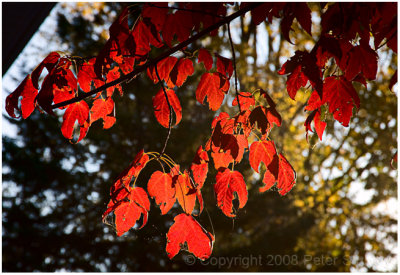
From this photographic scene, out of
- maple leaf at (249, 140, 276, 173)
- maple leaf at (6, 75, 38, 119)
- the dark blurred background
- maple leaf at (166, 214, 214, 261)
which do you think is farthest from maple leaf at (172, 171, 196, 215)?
the dark blurred background

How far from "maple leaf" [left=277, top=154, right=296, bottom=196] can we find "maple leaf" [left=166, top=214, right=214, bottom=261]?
19cm

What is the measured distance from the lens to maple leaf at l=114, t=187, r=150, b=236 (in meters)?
0.76

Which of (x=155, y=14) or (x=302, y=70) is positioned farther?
(x=155, y=14)

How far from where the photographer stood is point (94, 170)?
2793 millimetres

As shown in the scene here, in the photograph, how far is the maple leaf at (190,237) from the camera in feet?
2.34

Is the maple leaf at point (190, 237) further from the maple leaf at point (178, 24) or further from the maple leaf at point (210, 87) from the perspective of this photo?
the maple leaf at point (178, 24)

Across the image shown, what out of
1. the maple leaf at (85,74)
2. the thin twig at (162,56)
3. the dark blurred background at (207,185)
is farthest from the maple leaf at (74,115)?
the dark blurred background at (207,185)

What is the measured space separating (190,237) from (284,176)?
256mm

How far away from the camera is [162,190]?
0.78m

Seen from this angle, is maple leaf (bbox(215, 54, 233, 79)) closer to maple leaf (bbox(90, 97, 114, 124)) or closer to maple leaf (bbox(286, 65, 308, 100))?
maple leaf (bbox(286, 65, 308, 100))

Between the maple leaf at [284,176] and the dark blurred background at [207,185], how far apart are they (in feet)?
6.05

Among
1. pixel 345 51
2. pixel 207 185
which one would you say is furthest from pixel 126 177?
pixel 207 185

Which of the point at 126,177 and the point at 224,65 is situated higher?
the point at 224,65

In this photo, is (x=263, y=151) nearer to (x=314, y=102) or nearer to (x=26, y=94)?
(x=314, y=102)
